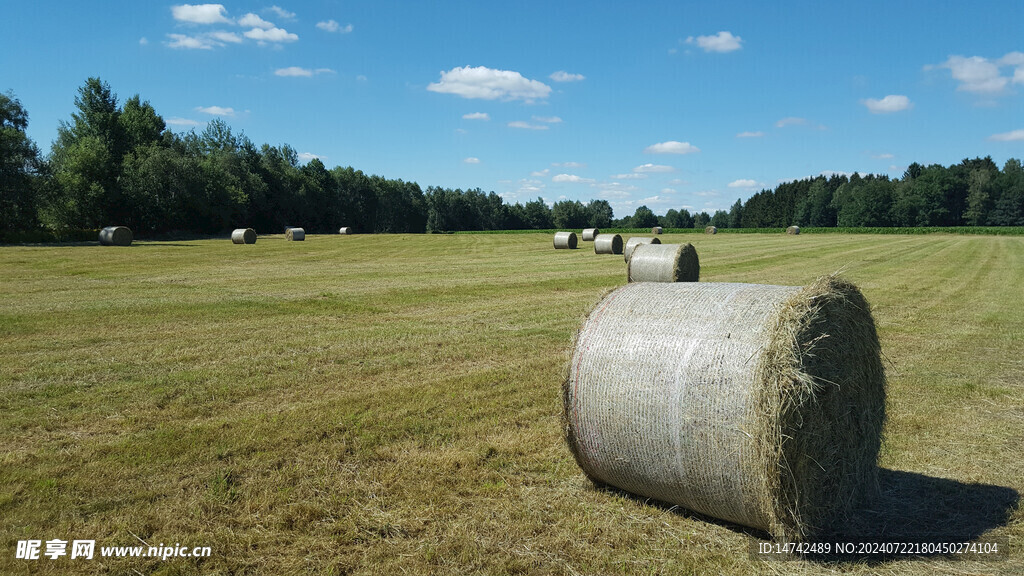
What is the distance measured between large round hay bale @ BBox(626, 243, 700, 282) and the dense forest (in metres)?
46.2

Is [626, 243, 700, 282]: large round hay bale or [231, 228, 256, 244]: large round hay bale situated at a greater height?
[231, 228, 256, 244]: large round hay bale

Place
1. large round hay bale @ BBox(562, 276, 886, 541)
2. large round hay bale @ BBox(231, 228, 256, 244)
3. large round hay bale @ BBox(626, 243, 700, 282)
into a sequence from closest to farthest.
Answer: large round hay bale @ BBox(562, 276, 886, 541), large round hay bale @ BBox(626, 243, 700, 282), large round hay bale @ BBox(231, 228, 256, 244)

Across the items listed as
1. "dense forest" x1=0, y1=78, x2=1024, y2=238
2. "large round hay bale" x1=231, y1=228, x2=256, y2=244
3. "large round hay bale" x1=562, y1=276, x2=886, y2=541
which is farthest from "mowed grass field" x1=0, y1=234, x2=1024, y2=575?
"dense forest" x1=0, y1=78, x2=1024, y2=238

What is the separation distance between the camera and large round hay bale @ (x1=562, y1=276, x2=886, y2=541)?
13.5 ft

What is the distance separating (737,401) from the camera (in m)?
4.16

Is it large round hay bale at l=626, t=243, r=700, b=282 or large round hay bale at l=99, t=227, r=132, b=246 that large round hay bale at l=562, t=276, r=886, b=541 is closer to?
large round hay bale at l=626, t=243, r=700, b=282

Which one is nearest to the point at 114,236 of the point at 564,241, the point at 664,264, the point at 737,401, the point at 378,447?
the point at 564,241

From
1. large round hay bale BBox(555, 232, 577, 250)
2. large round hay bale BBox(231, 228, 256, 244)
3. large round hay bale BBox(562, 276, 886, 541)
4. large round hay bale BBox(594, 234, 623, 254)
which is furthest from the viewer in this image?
large round hay bale BBox(231, 228, 256, 244)

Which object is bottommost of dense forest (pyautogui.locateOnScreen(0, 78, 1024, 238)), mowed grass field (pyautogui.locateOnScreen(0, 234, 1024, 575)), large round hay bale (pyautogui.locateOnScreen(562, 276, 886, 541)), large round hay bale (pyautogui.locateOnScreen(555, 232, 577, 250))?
mowed grass field (pyautogui.locateOnScreen(0, 234, 1024, 575))

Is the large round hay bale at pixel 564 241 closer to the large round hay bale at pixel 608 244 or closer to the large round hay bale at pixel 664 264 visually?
the large round hay bale at pixel 608 244

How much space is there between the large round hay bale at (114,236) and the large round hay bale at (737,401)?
154ft

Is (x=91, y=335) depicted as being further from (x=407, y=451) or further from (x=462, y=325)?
(x=407, y=451)

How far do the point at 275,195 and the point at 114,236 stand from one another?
42.9 metres

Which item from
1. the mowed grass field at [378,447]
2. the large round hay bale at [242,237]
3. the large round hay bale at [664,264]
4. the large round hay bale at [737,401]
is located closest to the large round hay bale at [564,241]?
the large round hay bale at [664,264]
